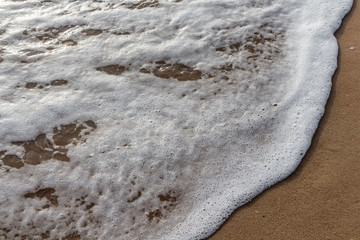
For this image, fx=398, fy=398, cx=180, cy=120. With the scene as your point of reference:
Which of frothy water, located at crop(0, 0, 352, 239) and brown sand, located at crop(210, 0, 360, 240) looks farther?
frothy water, located at crop(0, 0, 352, 239)

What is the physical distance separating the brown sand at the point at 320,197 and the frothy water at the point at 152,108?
0.07 m

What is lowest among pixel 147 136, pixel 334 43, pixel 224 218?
pixel 224 218

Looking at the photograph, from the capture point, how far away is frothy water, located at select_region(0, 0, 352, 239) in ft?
7.04

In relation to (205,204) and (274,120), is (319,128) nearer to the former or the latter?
(274,120)

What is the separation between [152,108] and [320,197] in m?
1.18

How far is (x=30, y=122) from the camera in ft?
8.46

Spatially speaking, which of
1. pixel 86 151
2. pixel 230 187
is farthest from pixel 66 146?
pixel 230 187

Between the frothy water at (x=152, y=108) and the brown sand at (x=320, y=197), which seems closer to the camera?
the brown sand at (x=320, y=197)

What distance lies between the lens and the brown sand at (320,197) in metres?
1.94

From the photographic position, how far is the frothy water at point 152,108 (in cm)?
214

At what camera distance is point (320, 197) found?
2051mm

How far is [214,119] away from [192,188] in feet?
1.73

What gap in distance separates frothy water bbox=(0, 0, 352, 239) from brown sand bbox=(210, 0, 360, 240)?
74 mm

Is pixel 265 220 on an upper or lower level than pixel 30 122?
lower
